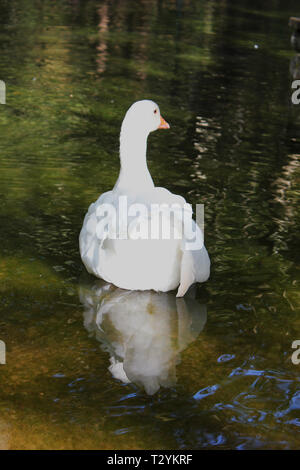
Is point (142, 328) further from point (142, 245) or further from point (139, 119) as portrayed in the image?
point (139, 119)

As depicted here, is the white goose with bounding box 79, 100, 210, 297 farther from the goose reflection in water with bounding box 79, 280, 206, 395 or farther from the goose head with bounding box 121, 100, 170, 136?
the goose head with bounding box 121, 100, 170, 136

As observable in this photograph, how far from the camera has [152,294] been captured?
4621 mm

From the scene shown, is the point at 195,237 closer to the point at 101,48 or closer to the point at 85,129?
the point at 85,129

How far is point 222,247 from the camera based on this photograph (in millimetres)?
5391

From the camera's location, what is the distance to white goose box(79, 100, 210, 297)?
4.21 meters

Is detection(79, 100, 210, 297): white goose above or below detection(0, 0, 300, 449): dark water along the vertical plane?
above

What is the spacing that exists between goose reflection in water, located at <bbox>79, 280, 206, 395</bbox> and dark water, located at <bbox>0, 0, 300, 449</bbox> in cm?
1

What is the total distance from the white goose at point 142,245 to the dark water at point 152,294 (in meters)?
0.19

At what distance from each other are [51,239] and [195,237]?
145cm

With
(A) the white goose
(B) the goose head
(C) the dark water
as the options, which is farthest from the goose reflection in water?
(B) the goose head

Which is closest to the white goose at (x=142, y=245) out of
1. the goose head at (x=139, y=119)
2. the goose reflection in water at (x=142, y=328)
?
the goose reflection in water at (x=142, y=328)

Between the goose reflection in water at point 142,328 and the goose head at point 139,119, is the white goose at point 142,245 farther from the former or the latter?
the goose head at point 139,119

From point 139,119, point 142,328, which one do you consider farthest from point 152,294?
point 139,119
